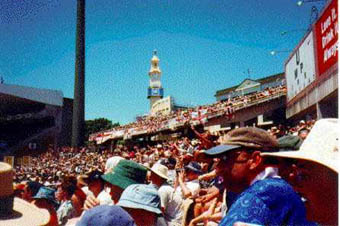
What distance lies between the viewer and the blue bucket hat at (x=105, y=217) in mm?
1410

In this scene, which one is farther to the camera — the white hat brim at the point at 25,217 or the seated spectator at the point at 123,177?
the seated spectator at the point at 123,177

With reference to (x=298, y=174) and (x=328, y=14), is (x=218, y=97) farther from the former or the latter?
(x=298, y=174)

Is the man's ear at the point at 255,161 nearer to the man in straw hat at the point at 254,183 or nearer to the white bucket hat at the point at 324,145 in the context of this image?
the man in straw hat at the point at 254,183

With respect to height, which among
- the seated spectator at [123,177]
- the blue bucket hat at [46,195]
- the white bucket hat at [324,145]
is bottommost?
the blue bucket hat at [46,195]

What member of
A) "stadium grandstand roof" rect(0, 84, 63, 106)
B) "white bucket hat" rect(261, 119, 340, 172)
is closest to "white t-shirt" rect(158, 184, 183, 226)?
"white bucket hat" rect(261, 119, 340, 172)

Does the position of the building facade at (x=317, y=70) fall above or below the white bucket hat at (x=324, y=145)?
above

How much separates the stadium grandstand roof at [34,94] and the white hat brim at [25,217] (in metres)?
34.1

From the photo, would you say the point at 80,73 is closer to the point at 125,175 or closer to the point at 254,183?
the point at 125,175

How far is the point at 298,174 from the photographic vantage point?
1.47 metres

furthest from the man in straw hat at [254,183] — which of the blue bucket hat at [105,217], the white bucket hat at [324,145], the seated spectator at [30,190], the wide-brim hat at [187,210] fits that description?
the seated spectator at [30,190]

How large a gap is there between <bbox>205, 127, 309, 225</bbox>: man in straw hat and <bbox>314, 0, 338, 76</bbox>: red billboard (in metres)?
9.27

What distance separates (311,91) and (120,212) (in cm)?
1353

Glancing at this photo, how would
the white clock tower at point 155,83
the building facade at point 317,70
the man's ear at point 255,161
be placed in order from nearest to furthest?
the man's ear at point 255,161
the building facade at point 317,70
the white clock tower at point 155,83

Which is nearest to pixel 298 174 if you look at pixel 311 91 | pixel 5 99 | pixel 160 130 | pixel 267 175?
pixel 267 175
